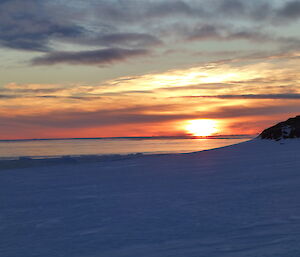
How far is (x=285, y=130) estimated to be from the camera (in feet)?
43.5

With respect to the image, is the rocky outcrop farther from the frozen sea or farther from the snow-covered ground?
the frozen sea

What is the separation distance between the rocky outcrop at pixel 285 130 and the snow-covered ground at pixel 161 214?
4.68 meters

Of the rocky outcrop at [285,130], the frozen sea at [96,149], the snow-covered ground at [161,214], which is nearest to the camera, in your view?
the snow-covered ground at [161,214]

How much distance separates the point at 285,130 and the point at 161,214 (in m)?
9.84

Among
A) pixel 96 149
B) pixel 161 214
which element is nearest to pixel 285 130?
pixel 161 214

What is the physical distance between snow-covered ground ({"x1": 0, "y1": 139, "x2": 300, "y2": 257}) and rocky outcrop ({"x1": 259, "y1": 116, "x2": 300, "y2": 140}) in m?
4.68

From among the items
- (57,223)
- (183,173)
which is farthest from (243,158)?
(57,223)

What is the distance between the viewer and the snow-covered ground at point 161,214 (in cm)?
346

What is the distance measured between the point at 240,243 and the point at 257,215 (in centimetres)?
102

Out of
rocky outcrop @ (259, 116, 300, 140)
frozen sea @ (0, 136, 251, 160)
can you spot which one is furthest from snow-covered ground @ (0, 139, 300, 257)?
frozen sea @ (0, 136, 251, 160)

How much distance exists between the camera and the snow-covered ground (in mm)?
3455

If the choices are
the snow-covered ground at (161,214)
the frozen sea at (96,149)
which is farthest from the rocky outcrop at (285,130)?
the frozen sea at (96,149)

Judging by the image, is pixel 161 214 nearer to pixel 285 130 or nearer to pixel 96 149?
pixel 285 130

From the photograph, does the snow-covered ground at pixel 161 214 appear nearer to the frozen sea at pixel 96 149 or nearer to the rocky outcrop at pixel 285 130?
the rocky outcrop at pixel 285 130
